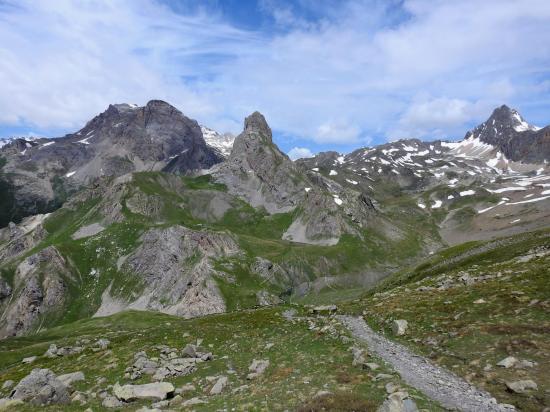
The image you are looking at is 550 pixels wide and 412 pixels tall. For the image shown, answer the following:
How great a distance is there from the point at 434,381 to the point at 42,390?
26.0 metres

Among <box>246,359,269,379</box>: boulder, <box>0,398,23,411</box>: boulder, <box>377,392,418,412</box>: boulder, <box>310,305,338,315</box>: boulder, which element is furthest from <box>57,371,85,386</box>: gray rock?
<box>310,305,338,315</box>: boulder

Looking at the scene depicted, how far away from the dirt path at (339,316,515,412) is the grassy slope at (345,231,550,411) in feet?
2.57

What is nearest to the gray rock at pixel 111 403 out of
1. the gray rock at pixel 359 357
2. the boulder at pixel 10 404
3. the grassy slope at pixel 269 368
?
the grassy slope at pixel 269 368

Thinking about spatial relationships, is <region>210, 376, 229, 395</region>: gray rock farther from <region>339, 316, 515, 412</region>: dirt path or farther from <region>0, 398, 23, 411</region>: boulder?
<region>0, 398, 23, 411</region>: boulder

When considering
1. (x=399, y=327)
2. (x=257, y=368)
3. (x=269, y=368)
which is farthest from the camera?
(x=399, y=327)

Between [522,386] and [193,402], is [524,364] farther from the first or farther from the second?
[193,402]

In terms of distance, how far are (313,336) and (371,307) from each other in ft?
47.9

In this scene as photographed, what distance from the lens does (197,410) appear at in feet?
79.0

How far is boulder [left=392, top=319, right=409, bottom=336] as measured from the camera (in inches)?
→ 1499

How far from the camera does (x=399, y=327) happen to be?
3850 cm

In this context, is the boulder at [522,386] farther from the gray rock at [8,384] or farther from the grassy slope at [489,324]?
the gray rock at [8,384]

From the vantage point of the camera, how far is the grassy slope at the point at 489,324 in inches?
978

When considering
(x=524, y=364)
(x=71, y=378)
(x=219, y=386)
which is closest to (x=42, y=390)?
(x=71, y=378)

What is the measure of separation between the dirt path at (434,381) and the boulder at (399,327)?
1.73 m
